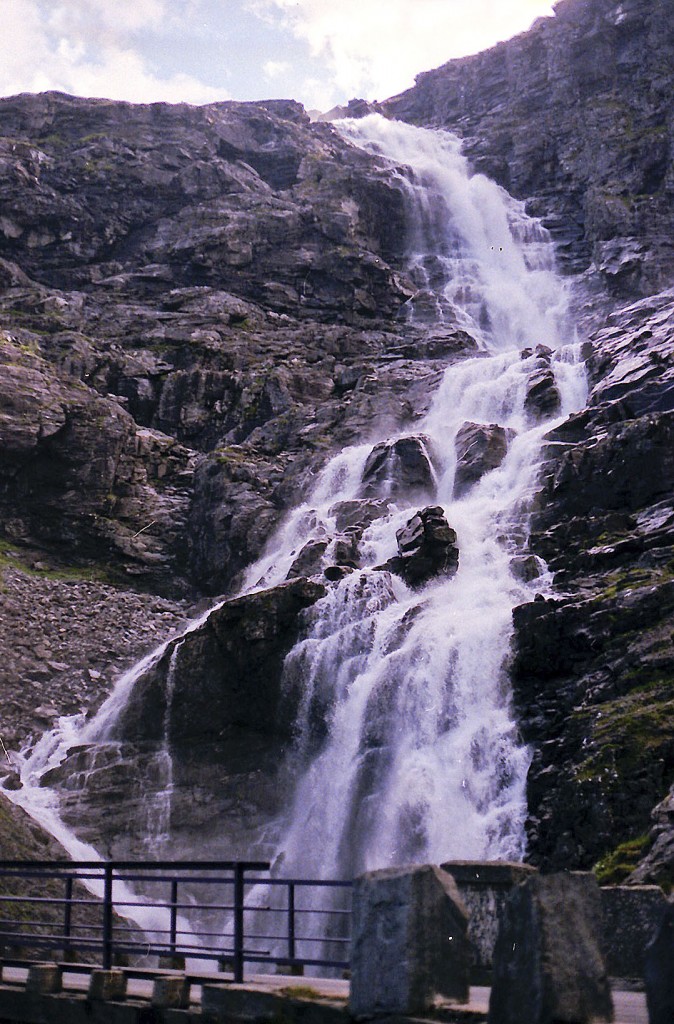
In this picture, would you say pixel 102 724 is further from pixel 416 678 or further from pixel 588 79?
pixel 588 79

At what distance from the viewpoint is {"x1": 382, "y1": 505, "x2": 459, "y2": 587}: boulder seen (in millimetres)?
30766

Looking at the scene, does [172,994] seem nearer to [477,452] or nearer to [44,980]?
[44,980]

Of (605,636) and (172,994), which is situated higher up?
(605,636)

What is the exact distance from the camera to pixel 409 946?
24.0 ft

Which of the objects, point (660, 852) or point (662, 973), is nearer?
point (662, 973)

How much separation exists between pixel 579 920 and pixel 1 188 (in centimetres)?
6469

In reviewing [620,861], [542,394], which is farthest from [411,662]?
[542,394]

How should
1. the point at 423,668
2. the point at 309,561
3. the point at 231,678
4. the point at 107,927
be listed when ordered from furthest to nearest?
1. the point at 309,561
2. the point at 231,678
3. the point at 423,668
4. the point at 107,927

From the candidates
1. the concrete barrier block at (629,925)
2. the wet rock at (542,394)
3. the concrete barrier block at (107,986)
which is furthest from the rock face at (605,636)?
the concrete barrier block at (107,986)

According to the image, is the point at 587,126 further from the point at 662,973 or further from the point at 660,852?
the point at 662,973

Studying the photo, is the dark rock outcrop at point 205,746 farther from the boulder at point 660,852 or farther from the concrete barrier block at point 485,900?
the concrete barrier block at point 485,900

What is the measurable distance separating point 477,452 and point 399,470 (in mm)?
3300

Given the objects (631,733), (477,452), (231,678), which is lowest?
(631,733)

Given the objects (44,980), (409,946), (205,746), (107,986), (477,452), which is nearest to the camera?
(409,946)
